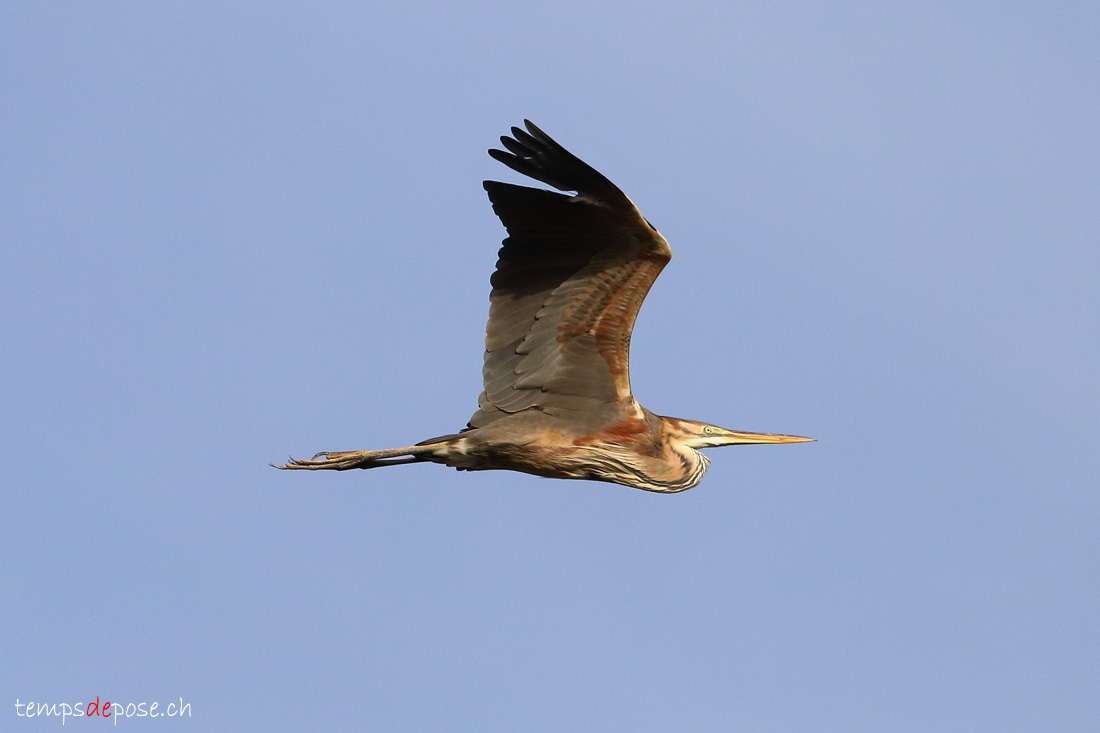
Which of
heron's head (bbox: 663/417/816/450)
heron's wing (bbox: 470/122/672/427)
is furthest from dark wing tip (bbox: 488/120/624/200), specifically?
heron's head (bbox: 663/417/816/450)

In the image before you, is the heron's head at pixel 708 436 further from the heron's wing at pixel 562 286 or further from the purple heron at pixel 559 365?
the heron's wing at pixel 562 286

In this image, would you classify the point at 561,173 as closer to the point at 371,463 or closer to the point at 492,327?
the point at 492,327

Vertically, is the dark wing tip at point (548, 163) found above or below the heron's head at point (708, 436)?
above

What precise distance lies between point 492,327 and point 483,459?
0.94m

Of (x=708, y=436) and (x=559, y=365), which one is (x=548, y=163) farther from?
(x=708, y=436)

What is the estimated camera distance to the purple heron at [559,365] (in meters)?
10.0

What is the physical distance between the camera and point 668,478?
Answer: 1065 centimetres

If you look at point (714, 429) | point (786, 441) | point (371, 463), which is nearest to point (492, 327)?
point (371, 463)

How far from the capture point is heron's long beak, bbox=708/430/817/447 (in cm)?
1148

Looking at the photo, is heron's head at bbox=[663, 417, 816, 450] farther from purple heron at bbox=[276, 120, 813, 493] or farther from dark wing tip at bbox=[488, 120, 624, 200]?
dark wing tip at bbox=[488, 120, 624, 200]

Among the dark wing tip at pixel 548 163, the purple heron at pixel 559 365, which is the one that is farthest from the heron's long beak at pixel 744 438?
the dark wing tip at pixel 548 163

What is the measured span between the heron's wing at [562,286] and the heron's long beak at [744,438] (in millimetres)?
1147

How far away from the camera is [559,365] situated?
10438 mm

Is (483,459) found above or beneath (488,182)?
beneath
